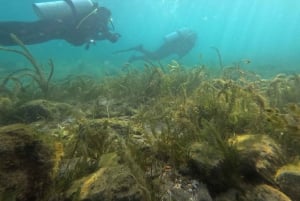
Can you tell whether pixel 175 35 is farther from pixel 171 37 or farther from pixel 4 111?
pixel 4 111

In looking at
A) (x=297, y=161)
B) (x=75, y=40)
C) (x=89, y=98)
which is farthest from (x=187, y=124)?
(x=75, y=40)

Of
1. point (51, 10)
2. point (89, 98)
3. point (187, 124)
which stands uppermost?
point (51, 10)

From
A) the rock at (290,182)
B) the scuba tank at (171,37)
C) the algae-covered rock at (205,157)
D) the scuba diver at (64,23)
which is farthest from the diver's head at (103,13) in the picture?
the rock at (290,182)

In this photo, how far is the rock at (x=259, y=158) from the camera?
114 inches

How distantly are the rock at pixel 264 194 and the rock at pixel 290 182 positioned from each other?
150 millimetres

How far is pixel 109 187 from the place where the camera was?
97.5 inches

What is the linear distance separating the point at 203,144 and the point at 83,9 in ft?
36.6

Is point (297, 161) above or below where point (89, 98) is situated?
below

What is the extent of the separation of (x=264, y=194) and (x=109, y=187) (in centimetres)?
136

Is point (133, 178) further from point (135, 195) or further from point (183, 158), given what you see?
point (183, 158)

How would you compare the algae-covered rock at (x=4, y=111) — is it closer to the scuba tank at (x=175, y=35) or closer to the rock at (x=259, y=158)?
the rock at (x=259, y=158)

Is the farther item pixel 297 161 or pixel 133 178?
pixel 297 161

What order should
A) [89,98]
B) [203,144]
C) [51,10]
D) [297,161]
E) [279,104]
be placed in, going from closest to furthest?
[297,161]
[203,144]
[279,104]
[89,98]
[51,10]

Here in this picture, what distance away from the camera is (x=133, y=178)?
2602 millimetres
